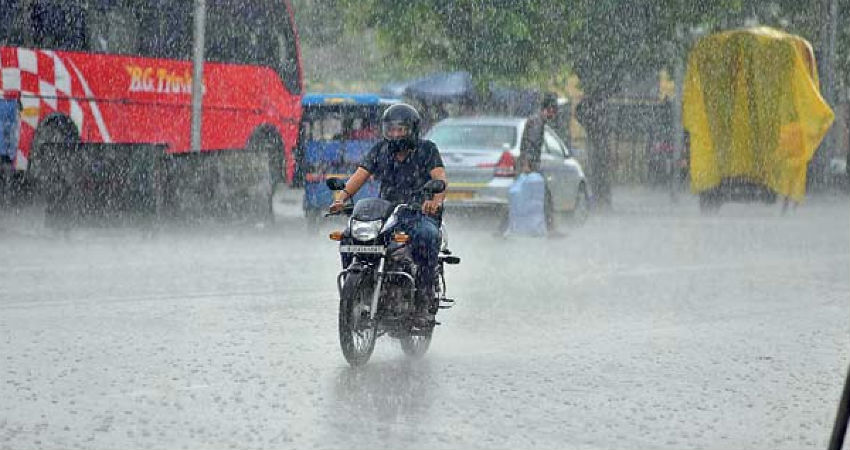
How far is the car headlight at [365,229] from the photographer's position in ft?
32.5

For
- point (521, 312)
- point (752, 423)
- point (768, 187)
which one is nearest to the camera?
point (752, 423)

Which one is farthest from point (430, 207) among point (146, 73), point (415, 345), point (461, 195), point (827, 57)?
point (827, 57)

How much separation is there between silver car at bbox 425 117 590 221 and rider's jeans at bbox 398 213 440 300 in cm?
1270

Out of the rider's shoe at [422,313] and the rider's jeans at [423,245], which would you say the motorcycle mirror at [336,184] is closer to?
the rider's jeans at [423,245]

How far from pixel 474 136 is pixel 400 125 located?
1396 centimetres

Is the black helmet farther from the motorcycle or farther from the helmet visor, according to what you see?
the motorcycle

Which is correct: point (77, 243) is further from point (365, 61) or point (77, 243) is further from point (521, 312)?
point (365, 61)

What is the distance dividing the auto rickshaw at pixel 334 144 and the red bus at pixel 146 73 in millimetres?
2569

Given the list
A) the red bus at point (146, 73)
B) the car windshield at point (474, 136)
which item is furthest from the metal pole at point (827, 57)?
the car windshield at point (474, 136)

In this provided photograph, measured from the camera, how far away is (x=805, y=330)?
12.2 m

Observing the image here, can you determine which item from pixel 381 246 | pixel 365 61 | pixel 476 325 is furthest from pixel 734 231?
pixel 365 61

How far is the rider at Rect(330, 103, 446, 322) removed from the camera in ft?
33.8

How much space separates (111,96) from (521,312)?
14.9 m

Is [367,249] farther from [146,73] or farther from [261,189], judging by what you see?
[146,73]
